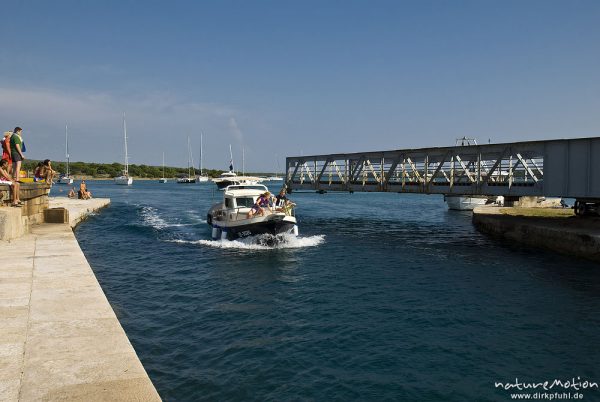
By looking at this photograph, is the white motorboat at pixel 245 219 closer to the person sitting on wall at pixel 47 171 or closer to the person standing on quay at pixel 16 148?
the person sitting on wall at pixel 47 171

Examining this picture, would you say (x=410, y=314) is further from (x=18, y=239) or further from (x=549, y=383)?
(x=18, y=239)

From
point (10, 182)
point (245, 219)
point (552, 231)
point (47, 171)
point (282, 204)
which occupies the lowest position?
point (552, 231)

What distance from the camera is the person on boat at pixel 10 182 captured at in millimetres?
19797

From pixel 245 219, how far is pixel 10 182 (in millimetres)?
12017

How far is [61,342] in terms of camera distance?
7.93 metres

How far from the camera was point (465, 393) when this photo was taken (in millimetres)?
9320

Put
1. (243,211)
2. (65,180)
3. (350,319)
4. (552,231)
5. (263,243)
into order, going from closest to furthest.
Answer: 1. (350,319)
2. (552,231)
3. (263,243)
4. (243,211)
5. (65,180)

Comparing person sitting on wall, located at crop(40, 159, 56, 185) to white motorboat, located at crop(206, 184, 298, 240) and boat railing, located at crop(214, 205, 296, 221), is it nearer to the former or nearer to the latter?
white motorboat, located at crop(206, 184, 298, 240)

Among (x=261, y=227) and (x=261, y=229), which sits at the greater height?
(x=261, y=227)

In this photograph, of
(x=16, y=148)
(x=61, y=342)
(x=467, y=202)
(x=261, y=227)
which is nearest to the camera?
(x=61, y=342)

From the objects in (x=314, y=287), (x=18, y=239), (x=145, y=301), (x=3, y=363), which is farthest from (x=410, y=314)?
(x=18, y=239)

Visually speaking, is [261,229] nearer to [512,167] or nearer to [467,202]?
[512,167]

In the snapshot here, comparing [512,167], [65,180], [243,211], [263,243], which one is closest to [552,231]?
[512,167]

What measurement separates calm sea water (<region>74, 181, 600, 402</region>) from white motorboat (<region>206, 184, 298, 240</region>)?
45.0 inches
